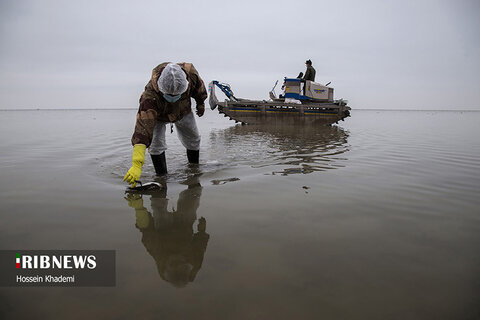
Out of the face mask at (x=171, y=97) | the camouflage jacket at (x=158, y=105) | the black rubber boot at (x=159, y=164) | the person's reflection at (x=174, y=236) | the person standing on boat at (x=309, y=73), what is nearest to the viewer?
the person's reflection at (x=174, y=236)

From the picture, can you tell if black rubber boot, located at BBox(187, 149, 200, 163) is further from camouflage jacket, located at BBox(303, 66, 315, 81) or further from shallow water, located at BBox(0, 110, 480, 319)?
camouflage jacket, located at BBox(303, 66, 315, 81)

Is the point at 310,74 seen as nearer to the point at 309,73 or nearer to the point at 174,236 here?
the point at 309,73

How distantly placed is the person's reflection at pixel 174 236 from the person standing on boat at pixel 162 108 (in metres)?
0.69

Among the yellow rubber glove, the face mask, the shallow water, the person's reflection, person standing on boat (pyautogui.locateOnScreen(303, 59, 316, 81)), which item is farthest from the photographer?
person standing on boat (pyautogui.locateOnScreen(303, 59, 316, 81))

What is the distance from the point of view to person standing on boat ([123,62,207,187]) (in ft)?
11.4

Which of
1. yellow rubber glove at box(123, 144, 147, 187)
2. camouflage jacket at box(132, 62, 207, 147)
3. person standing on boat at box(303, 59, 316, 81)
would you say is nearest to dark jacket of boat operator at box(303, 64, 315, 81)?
person standing on boat at box(303, 59, 316, 81)

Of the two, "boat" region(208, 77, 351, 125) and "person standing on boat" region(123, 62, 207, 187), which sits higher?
"boat" region(208, 77, 351, 125)

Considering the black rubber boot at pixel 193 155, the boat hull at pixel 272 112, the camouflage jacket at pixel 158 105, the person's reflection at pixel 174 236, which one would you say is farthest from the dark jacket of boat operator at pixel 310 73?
the person's reflection at pixel 174 236

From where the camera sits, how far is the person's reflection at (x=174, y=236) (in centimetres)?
181

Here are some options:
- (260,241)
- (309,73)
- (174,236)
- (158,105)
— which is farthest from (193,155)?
(309,73)

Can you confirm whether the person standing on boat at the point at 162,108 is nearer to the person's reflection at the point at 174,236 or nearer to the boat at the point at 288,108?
the person's reflection at the point at 174,236

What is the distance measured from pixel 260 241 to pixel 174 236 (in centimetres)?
72

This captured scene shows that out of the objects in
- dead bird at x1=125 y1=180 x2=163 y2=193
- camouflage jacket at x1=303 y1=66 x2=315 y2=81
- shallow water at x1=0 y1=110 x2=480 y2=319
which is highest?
camouflage jacket at x1=303 y1=66 x2=315 y2=81

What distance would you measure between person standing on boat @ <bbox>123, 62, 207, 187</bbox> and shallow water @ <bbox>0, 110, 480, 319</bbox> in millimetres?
449
